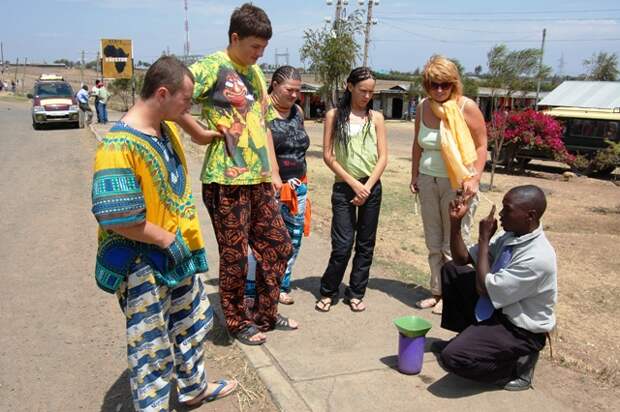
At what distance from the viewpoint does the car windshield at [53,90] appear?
68.8 ft

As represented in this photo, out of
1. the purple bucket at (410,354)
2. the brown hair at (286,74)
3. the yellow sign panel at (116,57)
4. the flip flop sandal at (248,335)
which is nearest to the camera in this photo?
the purple bucket at (410,354)

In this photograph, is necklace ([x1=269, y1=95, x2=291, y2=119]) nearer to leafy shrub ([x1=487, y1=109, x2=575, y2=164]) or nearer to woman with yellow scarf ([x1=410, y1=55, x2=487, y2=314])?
woman with yellow scarf ([x1=410, y1=55, x2=487, y2=314])

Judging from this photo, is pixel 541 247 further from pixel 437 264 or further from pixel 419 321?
pixel 437 264

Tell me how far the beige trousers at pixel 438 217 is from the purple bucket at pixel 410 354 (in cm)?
113

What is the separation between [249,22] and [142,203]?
146cm

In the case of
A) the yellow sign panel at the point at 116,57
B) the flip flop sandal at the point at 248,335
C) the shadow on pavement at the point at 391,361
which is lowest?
the shadow on pavement at the point at 391,361

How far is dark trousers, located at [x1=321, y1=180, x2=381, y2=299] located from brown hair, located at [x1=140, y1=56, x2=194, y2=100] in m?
2.11

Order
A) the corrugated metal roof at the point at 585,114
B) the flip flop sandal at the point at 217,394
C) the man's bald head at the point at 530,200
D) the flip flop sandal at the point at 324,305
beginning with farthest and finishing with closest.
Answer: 1. the corrugated metal roof at the point at 585,114
2. the flip flop sandal at the point at 324,305
3. the man's bald head at the point at 530,200
4. the flip flop sandal at the point at 217,394

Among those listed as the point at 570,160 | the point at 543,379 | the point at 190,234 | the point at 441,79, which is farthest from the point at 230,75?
the point at 570,160

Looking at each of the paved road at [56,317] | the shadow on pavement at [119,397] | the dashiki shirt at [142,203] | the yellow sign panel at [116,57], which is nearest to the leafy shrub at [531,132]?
the paved road at [56,317]

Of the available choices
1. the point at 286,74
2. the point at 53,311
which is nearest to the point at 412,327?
the point at 286,74

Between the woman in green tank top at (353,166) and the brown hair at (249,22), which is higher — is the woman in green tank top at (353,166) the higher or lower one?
the lower one

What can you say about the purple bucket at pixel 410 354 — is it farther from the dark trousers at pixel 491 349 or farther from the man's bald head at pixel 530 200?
the man's bald head at pixel 530 200

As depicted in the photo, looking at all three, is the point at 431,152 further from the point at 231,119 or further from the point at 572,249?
the point at 572,249
